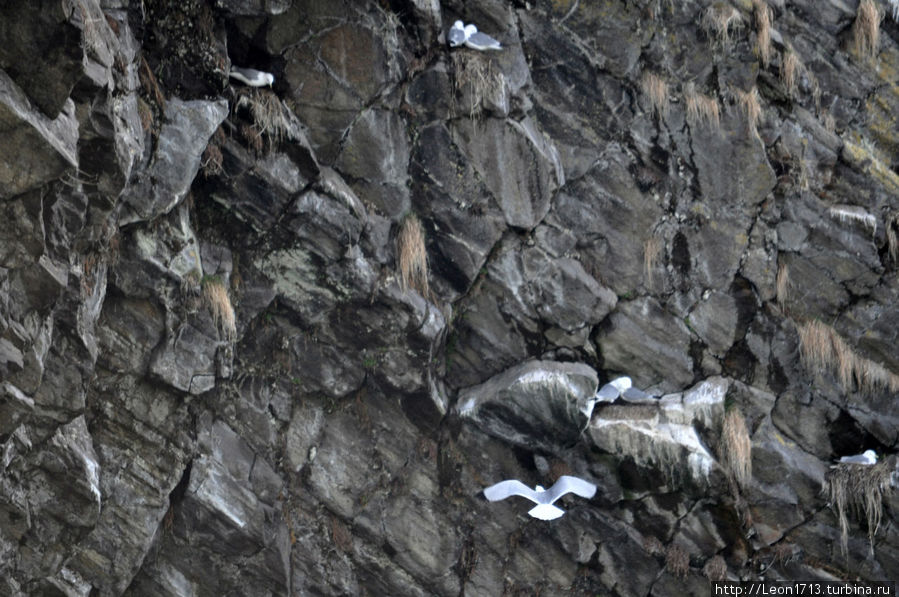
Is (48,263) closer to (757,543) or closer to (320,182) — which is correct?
(320,182)

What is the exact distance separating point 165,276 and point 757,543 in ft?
19.1

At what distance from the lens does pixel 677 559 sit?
775cm

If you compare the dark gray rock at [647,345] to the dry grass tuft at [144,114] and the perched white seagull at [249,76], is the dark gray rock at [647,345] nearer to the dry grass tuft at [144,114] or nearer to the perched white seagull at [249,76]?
the perched white seagull at [249,76]

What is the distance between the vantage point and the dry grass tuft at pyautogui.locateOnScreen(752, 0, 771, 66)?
8.78 m

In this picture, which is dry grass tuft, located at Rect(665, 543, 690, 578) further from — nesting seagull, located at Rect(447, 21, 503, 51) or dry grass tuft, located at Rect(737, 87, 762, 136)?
nesting seagull, located at Rect(447, 21, 503, 51)

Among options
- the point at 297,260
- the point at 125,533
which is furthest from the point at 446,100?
the point at 125,533

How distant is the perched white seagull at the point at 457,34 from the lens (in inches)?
304

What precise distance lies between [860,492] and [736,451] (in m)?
1.31

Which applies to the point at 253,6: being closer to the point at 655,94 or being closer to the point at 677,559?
the point at 655,94

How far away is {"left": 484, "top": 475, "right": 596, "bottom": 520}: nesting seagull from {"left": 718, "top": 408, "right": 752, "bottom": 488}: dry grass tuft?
130 centimetres

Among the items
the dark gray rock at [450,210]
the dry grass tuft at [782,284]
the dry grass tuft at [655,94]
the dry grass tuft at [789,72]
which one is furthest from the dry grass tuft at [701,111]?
the dark gray rock at [450,210]

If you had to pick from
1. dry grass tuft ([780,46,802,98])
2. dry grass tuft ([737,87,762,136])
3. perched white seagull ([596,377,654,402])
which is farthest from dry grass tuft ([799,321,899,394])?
dry grass tuft ([780,46,802,98])

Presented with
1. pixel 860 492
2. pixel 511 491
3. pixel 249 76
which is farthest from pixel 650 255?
pixel 249 76

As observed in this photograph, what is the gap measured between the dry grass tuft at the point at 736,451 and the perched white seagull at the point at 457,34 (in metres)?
4.26
